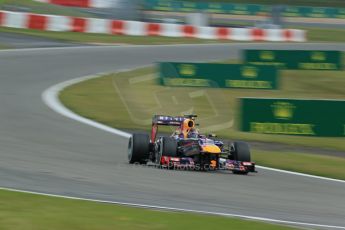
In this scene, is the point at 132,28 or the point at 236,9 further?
the point at 236,9

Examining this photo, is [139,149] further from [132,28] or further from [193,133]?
[132,28]

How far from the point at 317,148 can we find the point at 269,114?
3.85 ft

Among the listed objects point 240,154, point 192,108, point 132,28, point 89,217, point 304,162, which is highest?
point 132,28

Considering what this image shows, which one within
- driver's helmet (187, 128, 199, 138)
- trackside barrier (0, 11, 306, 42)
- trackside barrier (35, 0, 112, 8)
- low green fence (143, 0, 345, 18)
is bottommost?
driver's helmet (187, 128, 199, 138)

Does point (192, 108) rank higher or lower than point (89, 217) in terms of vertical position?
higher

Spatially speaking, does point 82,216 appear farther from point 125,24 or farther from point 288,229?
point 125,24

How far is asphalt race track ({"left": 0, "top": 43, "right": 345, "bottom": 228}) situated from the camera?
29.0 feet

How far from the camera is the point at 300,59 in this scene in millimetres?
27812

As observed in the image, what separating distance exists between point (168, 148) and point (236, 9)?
5352 cm

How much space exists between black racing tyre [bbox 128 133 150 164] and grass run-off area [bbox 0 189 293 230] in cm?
366

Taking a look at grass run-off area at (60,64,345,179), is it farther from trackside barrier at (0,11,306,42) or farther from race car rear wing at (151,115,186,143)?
trackside barrier at (0,11,306,42)

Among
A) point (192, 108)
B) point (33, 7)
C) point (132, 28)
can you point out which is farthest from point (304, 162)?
point (33, 7)

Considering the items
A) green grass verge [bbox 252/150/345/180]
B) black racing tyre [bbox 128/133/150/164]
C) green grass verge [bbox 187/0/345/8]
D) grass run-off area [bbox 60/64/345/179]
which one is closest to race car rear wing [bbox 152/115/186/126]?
black racing tyre [bbox 128/133/150/164]

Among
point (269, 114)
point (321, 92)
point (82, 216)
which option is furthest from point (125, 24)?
point (82, 216)
